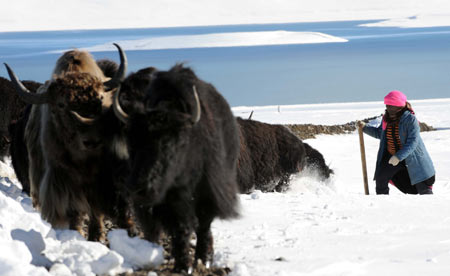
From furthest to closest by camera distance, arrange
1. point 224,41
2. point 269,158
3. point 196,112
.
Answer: point 224,41, point 269,158, point 196,112

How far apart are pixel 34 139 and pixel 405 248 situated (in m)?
2.95

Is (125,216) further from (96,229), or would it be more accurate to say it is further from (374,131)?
(374,131)

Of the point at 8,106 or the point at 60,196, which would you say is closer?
the point at 60,196

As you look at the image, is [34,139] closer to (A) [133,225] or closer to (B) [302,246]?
(A) [133,225]

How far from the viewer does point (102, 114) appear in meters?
5.00

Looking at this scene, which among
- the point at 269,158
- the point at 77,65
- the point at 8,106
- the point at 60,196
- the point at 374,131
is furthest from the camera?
the point at 269,158

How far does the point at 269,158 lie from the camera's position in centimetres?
916

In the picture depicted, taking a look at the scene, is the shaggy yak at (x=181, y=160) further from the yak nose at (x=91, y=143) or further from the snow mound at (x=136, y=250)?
the yak nose at (x=91, y=143)

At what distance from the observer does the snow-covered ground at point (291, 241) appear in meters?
4.40

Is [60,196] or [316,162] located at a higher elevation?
[60,196]

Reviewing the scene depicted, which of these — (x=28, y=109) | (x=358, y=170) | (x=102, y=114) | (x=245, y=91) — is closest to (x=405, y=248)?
(x=102, y=114)

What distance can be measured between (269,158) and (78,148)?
4244 mm

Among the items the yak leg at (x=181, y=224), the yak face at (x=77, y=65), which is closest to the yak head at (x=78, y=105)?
the yak face at (x=77, y=65)

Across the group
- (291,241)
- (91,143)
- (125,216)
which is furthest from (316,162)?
(91,143)
